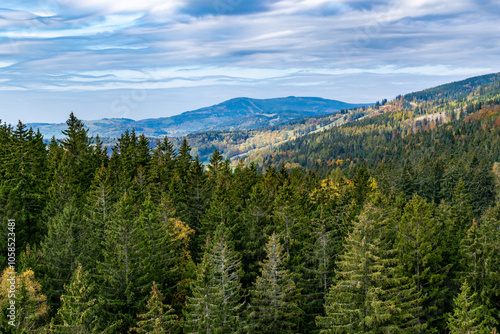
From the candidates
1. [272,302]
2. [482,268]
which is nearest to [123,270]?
[272,302]

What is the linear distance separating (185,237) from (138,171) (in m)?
19.4

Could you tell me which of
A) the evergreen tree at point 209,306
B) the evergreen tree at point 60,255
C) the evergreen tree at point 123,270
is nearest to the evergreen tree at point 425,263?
the evergreen tree at point 209,306

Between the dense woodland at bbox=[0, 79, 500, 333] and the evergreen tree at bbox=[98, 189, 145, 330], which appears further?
the evergreen tree at bbox=[98, 189, 145, 330]

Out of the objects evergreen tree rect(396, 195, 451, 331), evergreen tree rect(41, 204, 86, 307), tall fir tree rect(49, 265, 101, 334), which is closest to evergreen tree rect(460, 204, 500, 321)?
evergreen tree rect(396, 195, 451, 331)

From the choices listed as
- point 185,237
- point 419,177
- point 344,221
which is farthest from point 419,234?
point 419,177

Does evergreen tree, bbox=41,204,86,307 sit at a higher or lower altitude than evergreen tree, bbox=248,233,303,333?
higher

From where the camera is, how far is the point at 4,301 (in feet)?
96.9

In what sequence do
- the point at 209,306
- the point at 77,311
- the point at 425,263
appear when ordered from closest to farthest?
the point at 77,311 < the point at 209,306 < the point at 425,263

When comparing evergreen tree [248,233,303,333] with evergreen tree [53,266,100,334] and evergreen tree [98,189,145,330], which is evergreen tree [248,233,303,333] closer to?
evergreen tree [98,189,145,330]

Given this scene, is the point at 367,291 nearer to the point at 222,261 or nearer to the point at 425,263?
the point at 222,261

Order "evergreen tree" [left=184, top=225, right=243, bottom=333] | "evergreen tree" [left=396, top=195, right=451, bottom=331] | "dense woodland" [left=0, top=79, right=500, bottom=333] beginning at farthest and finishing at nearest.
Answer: "evergreen tree" [left=396, top=195, right=451, bottom=331], "evergreen tree" [left=184, top=225, right=243, bottom=333], "dense woodland" [left=0, top=79, right=500, bottom=333]

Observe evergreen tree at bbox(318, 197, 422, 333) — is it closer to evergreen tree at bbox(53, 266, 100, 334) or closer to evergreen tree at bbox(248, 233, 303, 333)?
evergreen tree at bbox(248, 233, 303, 333)

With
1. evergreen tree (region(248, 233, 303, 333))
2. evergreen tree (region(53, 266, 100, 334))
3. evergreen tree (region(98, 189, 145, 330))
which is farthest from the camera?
evergreen tree (region(248, 233, 303, 333))

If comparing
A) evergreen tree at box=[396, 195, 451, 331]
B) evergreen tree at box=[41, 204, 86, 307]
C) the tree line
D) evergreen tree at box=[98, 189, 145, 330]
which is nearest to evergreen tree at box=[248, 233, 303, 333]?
the tree line
